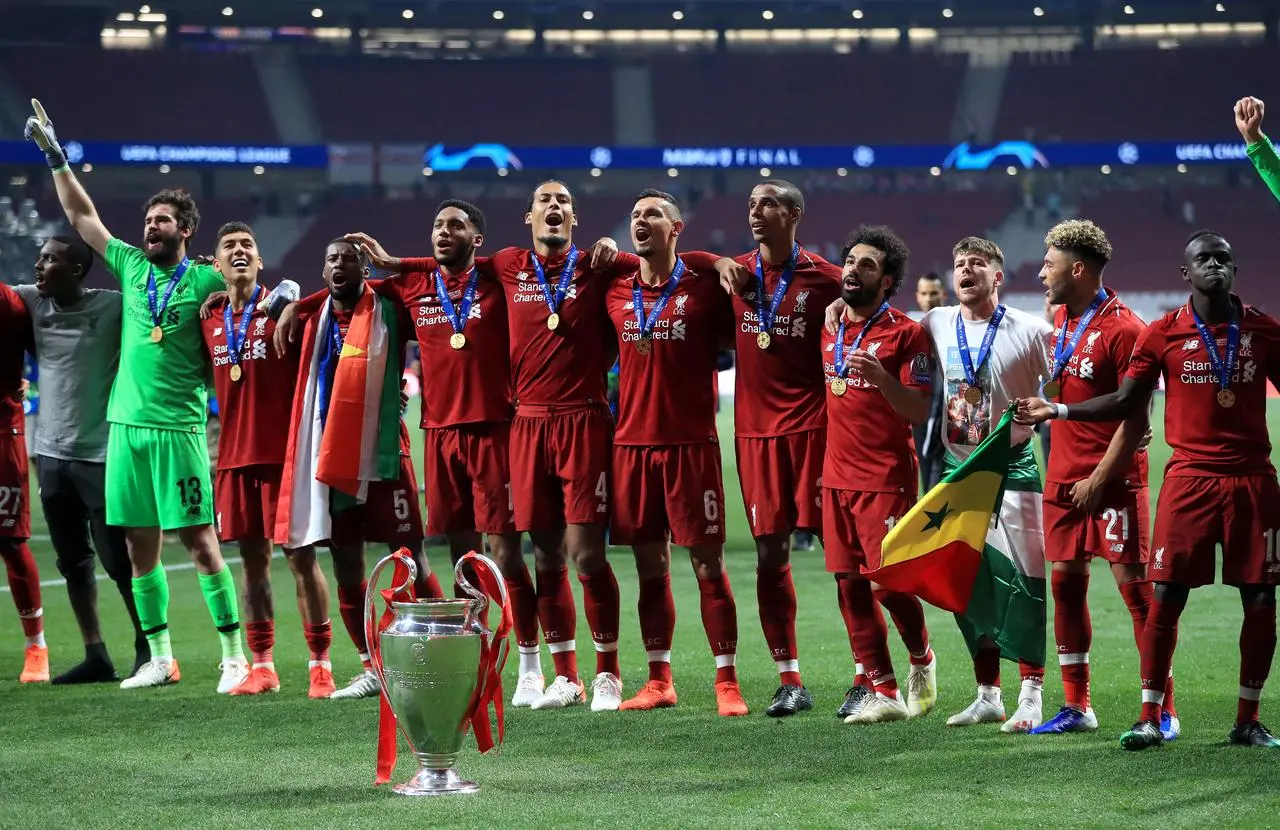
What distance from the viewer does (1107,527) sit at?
5539mm

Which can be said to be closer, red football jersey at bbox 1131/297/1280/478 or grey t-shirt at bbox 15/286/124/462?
red football jersey at bbox 1131/297/1280/478

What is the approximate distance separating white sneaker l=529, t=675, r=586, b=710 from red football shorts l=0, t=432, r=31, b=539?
275 centimetres

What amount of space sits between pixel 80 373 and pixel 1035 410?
177 inches

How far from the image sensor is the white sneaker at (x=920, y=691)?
19.8ft

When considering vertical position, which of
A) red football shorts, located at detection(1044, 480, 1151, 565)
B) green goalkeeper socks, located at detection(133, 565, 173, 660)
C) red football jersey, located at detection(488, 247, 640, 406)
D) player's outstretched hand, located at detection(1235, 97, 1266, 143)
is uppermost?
player's outstretched hand, located at detection(1235, 97, 1266, 143)

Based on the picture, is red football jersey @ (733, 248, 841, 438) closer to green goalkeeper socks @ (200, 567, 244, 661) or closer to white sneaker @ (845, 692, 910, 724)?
white sneaker @ (845, 692, 910, 724)

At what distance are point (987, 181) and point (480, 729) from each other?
3957 cm

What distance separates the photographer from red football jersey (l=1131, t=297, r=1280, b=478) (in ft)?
17.0

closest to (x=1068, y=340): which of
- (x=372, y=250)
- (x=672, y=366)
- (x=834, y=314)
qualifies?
(x=834, y=314)

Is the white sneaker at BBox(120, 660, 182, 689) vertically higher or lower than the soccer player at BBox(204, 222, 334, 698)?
lower

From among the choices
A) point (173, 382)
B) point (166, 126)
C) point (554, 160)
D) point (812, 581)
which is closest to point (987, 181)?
point (554, 160)

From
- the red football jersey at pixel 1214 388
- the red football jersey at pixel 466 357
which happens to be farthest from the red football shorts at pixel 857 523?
the red football jersey at pixel 466 357

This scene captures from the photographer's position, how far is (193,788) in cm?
487

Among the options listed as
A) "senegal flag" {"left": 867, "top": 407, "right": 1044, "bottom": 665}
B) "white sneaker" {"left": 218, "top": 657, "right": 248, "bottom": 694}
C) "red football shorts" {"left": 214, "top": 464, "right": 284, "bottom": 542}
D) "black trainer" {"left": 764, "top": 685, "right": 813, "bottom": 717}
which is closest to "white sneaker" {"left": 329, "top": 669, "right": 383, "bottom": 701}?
"white sneaker" {"left": 218, "top": 657, "right": 248, "bottom": 694}
